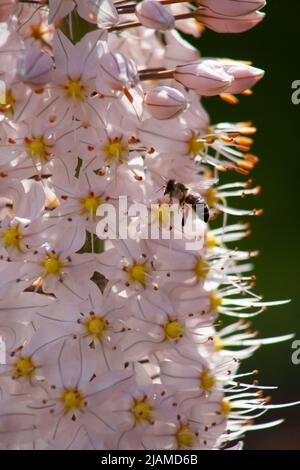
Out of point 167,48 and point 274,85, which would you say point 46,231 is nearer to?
point 167,48

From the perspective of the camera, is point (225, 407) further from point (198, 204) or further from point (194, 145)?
point (194, 145)

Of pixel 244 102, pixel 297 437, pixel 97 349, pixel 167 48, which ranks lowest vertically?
pixel 297 437

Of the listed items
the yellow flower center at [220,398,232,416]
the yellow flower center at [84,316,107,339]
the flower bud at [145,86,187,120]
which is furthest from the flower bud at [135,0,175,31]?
the yellow flower center at [220,398,232,416]

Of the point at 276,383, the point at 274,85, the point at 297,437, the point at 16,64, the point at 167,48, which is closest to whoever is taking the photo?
the point at 16,64

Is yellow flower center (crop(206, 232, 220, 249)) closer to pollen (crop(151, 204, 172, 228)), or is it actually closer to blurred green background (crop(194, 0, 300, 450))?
pollen (crop(151, 204, 172, 228))

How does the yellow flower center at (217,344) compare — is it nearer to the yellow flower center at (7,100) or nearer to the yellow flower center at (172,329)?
the yellow flower center at (172,329)
